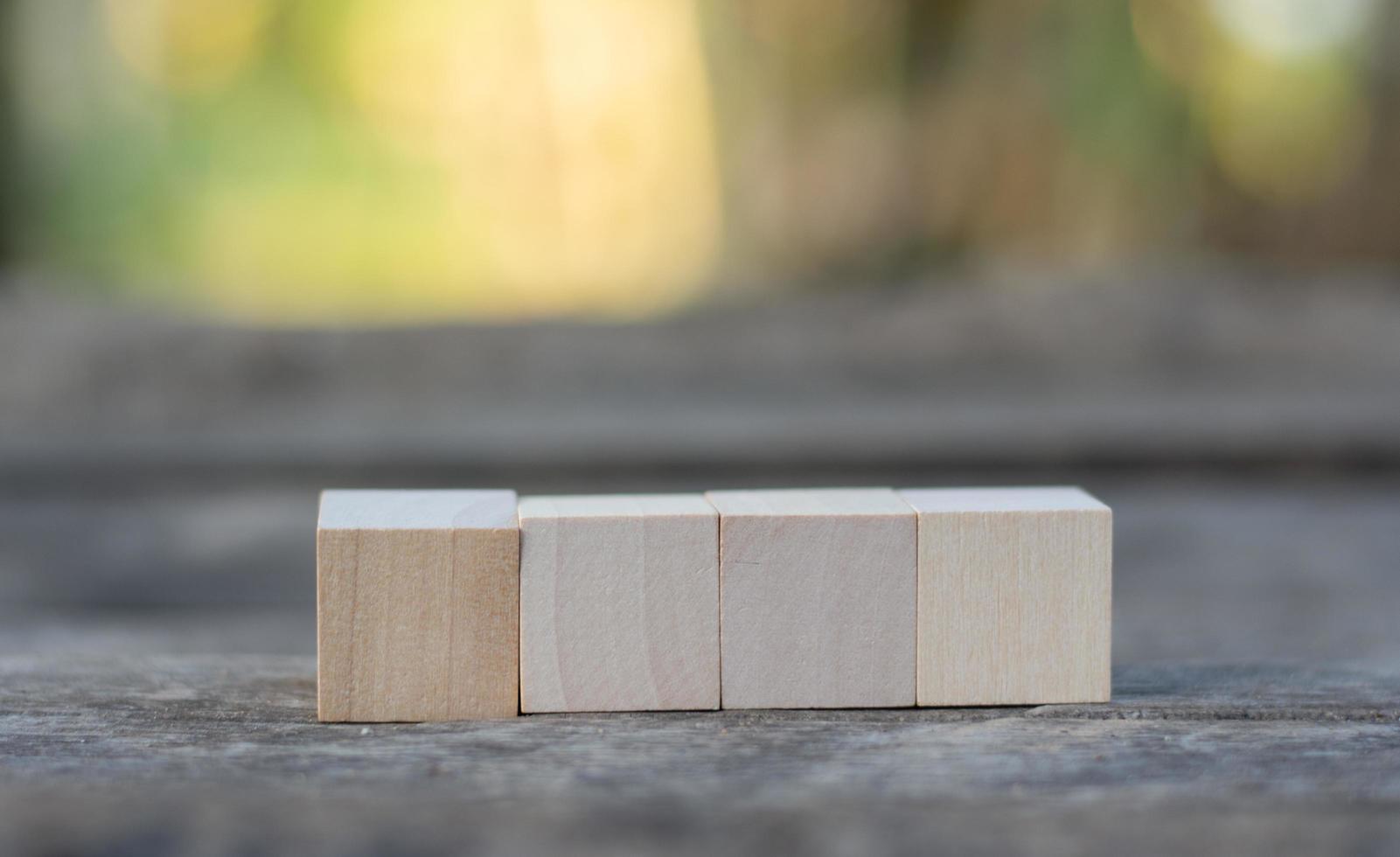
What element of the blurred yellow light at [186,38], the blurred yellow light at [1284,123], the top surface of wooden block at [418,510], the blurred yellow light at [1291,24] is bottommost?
the top surface of wooden block at [418,510]

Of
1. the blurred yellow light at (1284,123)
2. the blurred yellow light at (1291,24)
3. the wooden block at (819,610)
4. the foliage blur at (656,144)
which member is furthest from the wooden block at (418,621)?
the blurred yellow light at (1291,24)

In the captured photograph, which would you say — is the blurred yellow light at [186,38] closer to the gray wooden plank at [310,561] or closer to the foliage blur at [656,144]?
the foliage blur at [656,144]

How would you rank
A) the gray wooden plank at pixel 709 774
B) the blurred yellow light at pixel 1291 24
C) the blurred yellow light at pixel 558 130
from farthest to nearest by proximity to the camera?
the blurred yellow light at pixel 558 130 → the blurred yellow light at pixel 1291 24 → the gray wooden plank at pixel 709 774

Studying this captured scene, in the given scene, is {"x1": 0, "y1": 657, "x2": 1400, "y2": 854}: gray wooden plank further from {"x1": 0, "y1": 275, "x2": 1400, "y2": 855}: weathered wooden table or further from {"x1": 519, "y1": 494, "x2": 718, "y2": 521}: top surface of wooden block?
{"x1": 519, "y1": 494, "x2": 718, "y2": 521}: top surface of wooden block

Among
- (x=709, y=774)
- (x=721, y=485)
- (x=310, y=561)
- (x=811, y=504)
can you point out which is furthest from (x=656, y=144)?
(x=709, y=774)

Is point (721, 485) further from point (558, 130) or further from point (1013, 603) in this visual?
point (558, 130)

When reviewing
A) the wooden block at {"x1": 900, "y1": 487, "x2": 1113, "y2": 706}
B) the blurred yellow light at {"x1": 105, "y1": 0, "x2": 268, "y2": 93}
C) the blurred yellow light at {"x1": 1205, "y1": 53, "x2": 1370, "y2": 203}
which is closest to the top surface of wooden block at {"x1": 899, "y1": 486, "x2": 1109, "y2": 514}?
the wooden block at {"x1": 900, "y1": 487, "x2": 1113, "y2": 706}
